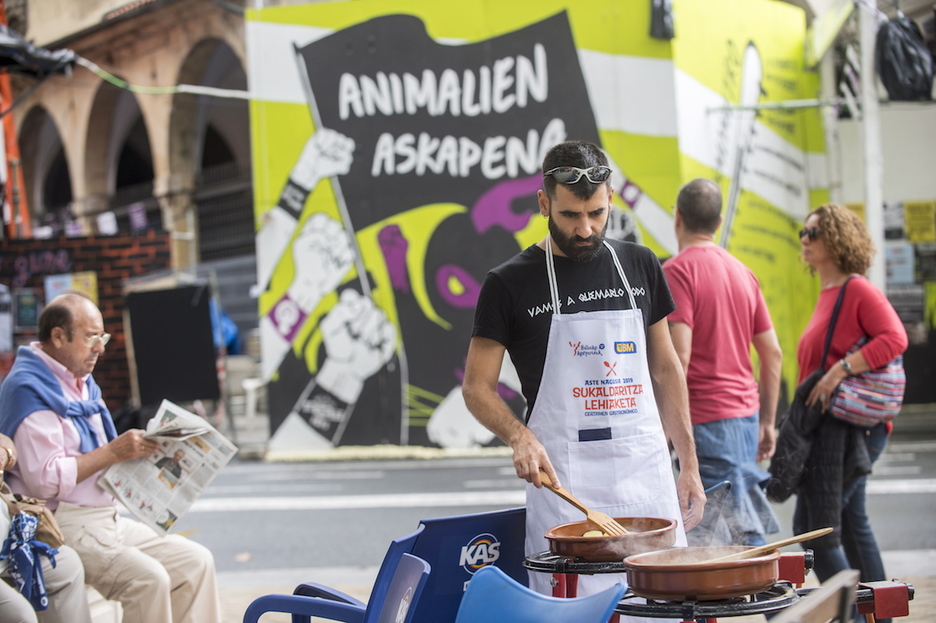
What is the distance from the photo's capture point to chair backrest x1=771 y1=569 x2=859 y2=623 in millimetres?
1830

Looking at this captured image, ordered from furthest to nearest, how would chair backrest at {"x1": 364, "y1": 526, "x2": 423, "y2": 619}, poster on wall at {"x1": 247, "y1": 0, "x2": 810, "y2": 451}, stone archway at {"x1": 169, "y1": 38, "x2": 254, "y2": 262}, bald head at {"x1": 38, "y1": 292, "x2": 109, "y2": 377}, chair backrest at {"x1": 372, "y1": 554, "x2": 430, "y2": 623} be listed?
stone archway at {"x1": 169, "y1": 38, "x2": 254, "y2": 262} → poster on wall at {"x1": 247, "y1": 0, "x2": 810, "y2": 451} → bald head at {"x1": 38, "y1": 292, "x2": 109, "y2": 377} → chair backrest at {"x1": 364, "y1": 526, "x2": 423, "y2": 619} → chair backrest at {"x1": 372, "y1": 554, "x2": 430, "y2": 623}

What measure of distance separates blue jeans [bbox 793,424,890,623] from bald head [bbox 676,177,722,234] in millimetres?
1166

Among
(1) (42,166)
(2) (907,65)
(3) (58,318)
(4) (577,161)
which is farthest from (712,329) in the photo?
(1) (42,166)

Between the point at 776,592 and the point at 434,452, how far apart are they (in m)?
9.43

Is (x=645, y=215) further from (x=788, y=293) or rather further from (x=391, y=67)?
(x=391, y=67)

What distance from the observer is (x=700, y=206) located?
4.45 m

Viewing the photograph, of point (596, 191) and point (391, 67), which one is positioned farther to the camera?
point (391, 67)

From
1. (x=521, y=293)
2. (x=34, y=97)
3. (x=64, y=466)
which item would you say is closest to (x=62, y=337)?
(x=64, y=466)

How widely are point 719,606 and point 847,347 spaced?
264 centimetres

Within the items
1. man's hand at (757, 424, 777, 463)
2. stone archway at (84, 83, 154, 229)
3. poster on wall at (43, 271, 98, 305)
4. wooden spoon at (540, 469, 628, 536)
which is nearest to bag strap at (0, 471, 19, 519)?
wooden spoon at (540, 469, 628, 536)

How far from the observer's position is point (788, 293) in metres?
11.9

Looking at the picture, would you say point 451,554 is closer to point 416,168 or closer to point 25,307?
point 416,168

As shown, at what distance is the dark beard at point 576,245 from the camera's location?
122 inches

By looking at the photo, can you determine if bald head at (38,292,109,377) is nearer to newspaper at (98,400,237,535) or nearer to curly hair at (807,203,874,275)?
newspaper at (98,400,237,535)
